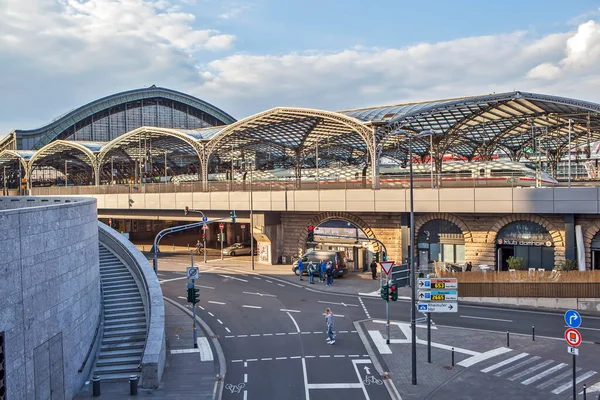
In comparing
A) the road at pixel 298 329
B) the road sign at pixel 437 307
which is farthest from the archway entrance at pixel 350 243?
the road sign at pixel 437 307

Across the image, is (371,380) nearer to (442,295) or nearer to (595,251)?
(442,295)

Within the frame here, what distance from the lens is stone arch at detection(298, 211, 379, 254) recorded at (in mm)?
37938

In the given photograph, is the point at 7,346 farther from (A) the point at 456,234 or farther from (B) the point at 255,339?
(A) the point at 456,234

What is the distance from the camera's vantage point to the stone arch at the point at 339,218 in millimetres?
37938

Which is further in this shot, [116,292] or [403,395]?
[116,292]

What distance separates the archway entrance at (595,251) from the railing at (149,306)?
24.5 metres

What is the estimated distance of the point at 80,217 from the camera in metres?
16.8

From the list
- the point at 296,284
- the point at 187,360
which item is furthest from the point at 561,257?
the point at 187,360

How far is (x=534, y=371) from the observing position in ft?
56.6

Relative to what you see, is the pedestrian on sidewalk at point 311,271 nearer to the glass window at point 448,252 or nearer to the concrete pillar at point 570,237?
the glass window at point 448,252

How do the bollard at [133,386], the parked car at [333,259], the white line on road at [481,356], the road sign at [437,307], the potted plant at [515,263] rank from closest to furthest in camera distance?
the bollard at [133,386]
the road sign at [437,307]
the white line on road at [481,356]
the potted plant at [515,263]
the parked car at [333,259]

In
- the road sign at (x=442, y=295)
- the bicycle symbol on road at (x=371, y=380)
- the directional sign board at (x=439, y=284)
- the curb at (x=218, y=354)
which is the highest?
the directional sign board at (x=439, y=284)

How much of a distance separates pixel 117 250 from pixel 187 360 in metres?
9.34

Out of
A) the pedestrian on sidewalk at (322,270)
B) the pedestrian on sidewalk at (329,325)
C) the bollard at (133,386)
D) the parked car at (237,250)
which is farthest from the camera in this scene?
the parked car at (237,250)
